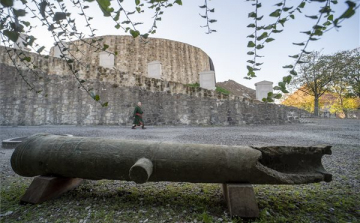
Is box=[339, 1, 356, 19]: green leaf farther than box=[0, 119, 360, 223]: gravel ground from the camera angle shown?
No

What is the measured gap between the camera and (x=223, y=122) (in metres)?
10.9

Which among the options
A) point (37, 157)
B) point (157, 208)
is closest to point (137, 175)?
point (157, 208)

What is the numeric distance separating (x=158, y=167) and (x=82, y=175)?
2.71 ft

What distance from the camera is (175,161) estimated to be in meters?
1.87

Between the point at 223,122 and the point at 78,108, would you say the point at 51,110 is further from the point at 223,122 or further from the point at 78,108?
the point at 223,122

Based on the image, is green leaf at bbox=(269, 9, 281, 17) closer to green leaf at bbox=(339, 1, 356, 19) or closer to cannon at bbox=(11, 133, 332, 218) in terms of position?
green leaf at bbox=(339, 1, 356, 19)

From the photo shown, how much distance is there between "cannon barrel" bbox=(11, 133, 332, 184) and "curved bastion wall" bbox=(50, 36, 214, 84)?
58.3 feet

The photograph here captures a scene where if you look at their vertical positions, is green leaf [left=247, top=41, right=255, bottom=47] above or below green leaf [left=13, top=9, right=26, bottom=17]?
above

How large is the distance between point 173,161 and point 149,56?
69.6ft

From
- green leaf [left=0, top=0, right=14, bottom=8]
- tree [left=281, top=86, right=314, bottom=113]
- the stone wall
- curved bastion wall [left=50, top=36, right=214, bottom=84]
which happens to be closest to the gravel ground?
green leaf [left=0, top=0, right=14, bottom=8]

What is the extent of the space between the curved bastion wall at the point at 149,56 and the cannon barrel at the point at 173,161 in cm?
1778

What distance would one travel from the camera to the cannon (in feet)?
6.08

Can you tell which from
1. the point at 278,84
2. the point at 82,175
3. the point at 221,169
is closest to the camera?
the point at 278,84

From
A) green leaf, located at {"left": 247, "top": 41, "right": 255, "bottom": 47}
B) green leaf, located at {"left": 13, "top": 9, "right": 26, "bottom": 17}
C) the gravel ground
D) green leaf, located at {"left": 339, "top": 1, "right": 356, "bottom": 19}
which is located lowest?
the gravel ground
